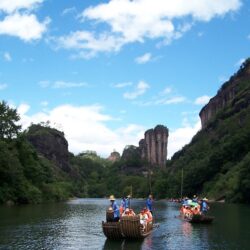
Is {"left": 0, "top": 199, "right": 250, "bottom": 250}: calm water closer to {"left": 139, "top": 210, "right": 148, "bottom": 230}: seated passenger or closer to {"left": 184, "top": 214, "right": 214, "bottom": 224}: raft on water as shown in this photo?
{"left": 139, "top": 210, "right": 148, "bottom": 230}: seated passenger

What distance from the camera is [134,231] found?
114 ft

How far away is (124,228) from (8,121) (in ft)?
265

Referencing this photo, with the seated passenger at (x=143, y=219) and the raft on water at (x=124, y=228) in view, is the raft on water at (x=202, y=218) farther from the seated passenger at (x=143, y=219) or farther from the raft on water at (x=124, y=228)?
the raft on water at (x=124, y=228)

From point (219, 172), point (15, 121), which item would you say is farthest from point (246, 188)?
point (15, 121)

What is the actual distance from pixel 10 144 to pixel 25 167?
31.1 ft

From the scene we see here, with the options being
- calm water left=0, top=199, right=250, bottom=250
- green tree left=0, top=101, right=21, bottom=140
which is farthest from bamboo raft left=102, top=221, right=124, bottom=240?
green tree left=0, top=101, right=21, bottom=140

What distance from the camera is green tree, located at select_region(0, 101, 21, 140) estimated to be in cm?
10977

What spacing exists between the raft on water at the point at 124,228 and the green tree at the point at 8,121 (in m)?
79.0

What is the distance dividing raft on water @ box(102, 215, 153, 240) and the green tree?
7896 centimetres

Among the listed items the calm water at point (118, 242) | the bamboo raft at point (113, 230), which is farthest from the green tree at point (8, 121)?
the bamboo raft at point (113, 230)

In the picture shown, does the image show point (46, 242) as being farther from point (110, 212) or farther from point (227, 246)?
point (227, 246)

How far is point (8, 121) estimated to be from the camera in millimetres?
110000

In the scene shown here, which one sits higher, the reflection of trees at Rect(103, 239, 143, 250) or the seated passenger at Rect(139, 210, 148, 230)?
the seated passenger at Rect(139, 210, 148, 230)

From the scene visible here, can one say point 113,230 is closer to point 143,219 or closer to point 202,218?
point 143,219
